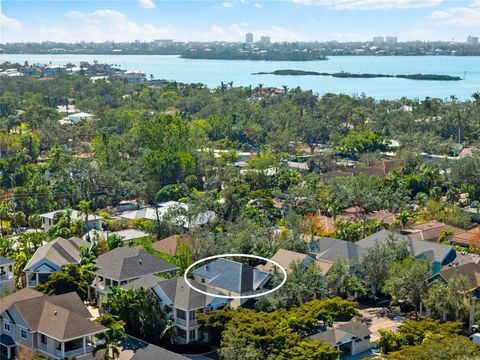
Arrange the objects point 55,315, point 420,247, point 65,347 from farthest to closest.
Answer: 1. point 420,247
2. point 55,315
3. point 65,347

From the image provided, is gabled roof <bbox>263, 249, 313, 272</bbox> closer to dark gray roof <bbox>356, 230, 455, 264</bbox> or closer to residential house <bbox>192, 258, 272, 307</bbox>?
residential house <bbox>192, 258, 272, 307</bbox>

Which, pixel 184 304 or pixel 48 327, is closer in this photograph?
pixel 48 327

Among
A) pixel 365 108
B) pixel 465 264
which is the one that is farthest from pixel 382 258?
pixel 365 108

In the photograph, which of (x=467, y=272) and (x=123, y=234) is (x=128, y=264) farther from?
(x=467, y=272)

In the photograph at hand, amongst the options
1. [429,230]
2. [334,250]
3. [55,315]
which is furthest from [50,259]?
[429,230]

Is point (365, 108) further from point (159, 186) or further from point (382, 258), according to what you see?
point (382, 258)

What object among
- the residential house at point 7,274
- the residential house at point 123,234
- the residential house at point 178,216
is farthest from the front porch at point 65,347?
the residential house at point 178,216

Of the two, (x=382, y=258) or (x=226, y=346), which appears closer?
(x=226, y=346)
